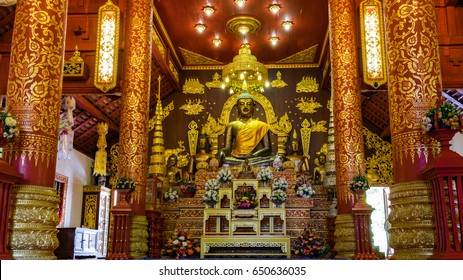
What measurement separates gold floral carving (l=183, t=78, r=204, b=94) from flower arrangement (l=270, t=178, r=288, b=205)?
605cm

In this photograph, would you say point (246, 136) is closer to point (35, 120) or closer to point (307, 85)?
point (307, 85)

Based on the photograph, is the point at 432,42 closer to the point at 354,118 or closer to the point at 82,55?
the point at 354,118

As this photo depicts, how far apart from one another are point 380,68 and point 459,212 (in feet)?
20.6

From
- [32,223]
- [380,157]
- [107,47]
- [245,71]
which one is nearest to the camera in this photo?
[32,223]

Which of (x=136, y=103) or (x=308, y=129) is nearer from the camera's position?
(x=136, y=103)

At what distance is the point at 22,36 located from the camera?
4.05 metres

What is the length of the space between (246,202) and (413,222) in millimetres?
4921

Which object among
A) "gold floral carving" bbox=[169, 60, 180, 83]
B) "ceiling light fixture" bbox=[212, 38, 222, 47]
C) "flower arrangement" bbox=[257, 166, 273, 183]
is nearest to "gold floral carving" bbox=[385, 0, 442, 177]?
"flower arrangement" bbox=[257, 166, 273, 183]

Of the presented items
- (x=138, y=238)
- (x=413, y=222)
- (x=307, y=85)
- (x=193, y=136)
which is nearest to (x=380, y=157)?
(x=307, y=85)

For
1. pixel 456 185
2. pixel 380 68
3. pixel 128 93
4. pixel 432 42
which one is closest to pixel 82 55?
pixel 128 93

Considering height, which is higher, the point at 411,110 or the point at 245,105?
the point at 245,105

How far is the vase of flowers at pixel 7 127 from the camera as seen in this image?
3.49m

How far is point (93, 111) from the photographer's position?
433 inches

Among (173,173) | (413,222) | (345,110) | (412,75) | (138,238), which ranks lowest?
(138,238)
